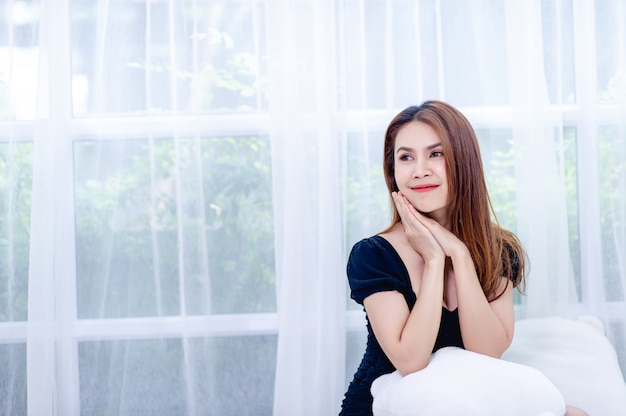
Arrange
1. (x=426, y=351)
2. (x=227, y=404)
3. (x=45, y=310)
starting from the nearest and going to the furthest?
(x=426, y=351) < (x=45, y=310) < (x=227, y=404)

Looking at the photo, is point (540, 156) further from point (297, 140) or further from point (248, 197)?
point (248, 197)

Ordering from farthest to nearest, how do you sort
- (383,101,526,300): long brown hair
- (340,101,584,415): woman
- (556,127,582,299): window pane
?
(556,127,582,299): window pane, (383,101,526,300): long brown hair, (340,101,584,415): woman

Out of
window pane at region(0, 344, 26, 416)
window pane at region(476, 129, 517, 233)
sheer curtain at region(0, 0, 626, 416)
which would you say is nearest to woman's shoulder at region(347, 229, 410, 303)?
sheer curtain at region(0, 0, 626, 416)

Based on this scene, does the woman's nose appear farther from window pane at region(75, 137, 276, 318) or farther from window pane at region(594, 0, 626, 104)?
window pane at region(594, 0, 626, 104)

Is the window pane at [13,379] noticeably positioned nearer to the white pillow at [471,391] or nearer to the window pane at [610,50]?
the white pillow at [471,391]

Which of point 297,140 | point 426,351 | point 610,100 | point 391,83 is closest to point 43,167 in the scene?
point 297,140

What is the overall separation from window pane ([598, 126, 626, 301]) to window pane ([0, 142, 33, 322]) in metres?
1.95

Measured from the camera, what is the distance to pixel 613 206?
2.12m

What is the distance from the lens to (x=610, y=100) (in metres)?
2.13

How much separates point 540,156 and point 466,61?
0.40m

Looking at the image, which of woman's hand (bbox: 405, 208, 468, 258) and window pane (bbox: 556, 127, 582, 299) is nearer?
woman's hand (bbox: 405, 208, 468, 258)

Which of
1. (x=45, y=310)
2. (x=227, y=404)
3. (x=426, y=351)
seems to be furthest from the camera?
(x=227, y=404)

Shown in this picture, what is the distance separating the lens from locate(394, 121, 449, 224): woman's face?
5.24 ft

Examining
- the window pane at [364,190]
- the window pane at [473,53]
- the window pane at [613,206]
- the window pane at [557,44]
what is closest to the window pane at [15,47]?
the window pane at [364,190]
